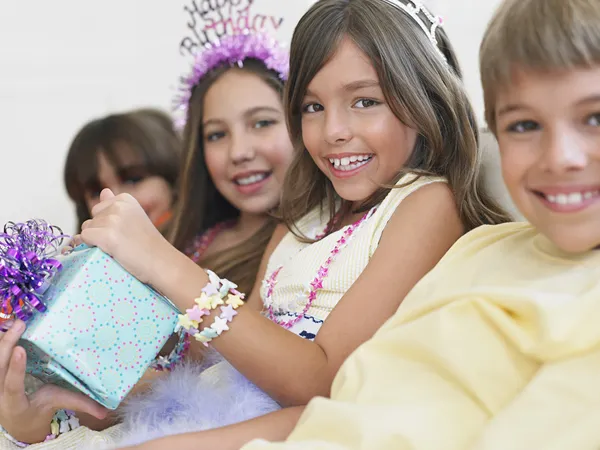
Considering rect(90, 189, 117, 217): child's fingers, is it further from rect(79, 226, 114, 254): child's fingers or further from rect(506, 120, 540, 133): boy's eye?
rect(506, 120, 540, 133): boy's eye

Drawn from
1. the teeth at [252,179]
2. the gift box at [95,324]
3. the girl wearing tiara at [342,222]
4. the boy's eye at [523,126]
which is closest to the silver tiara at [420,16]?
the girl wearing tiara at [342,222]

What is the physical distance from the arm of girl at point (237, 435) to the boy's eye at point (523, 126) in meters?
0.44

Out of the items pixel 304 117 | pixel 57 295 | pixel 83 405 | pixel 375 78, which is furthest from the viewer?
pixel 304 117

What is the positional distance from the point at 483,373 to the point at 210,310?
409 mm

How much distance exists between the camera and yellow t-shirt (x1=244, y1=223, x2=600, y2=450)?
28.4 inches

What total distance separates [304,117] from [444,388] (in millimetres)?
620

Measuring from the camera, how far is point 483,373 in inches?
30.6

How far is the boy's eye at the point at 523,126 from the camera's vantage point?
2.72 ft

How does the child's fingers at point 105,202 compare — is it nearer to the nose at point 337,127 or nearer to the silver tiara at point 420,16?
the nose at point 337,127

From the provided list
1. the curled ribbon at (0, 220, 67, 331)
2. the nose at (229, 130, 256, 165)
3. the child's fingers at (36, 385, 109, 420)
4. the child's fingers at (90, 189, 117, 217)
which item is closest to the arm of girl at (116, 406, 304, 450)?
the child's fingers at (36, 385, 109, 420)

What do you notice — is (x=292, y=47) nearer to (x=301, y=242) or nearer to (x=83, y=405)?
(x=301, y=242)

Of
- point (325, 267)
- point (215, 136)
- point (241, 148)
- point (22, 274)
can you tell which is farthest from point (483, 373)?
point (215, 136)

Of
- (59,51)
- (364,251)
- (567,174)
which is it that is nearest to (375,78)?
(364,251)

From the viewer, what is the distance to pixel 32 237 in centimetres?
102
